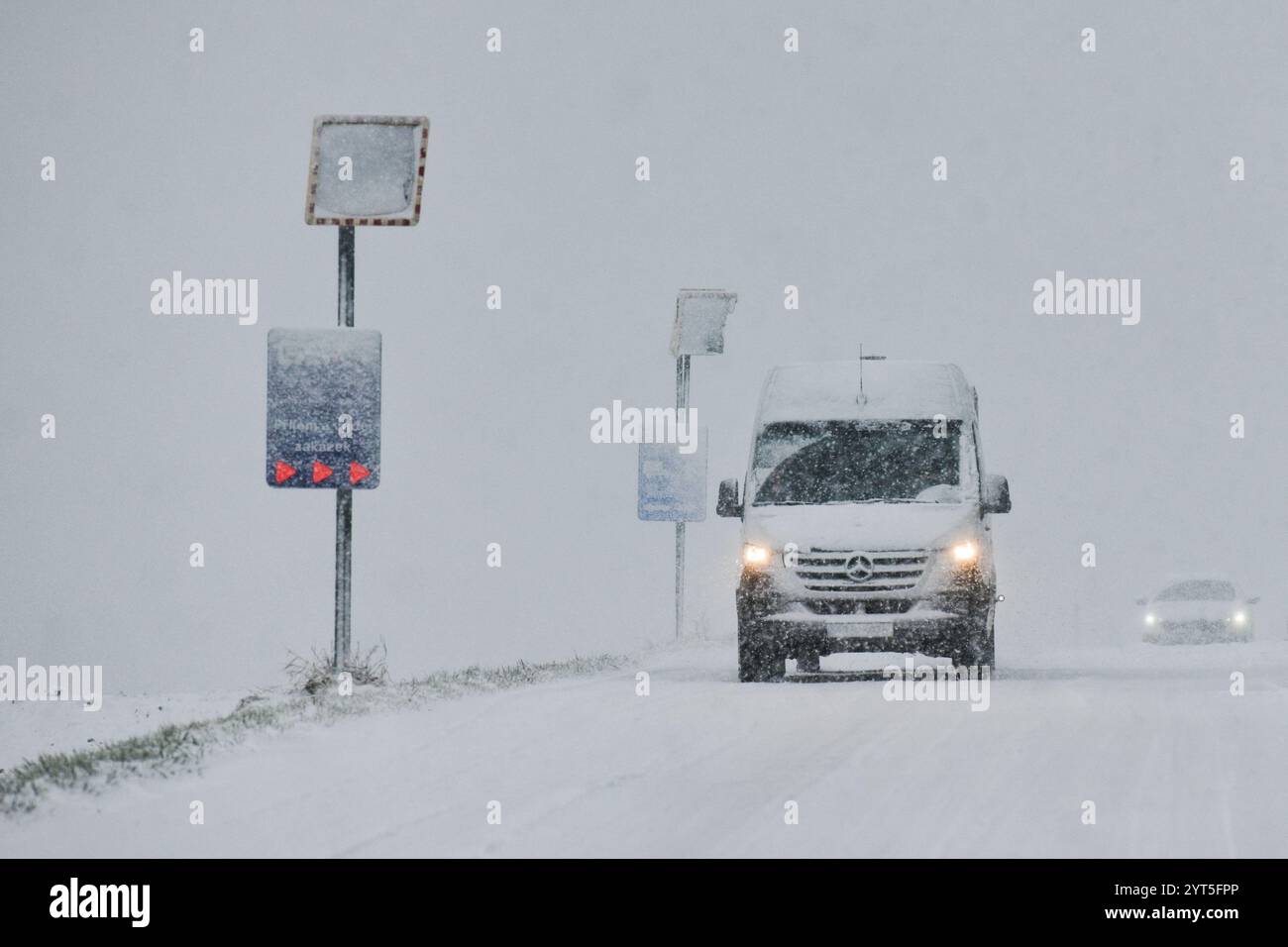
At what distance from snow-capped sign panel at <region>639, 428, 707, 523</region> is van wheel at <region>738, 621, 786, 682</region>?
528 inches

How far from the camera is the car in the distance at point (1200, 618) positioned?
32812 millimetres

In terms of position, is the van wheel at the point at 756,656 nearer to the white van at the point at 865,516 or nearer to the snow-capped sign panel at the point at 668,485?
the white van at the point at 865,516

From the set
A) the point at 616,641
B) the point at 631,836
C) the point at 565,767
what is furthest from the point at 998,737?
the point at 616,641

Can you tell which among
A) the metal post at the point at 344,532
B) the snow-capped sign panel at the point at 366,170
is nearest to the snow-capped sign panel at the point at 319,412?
the metal post at the point at 344,532

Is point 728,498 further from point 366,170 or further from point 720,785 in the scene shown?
point 720,785

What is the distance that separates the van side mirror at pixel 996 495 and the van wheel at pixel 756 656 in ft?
7.98

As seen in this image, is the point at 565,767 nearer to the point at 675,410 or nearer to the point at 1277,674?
the point at 1277,674

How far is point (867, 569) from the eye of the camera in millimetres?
16656

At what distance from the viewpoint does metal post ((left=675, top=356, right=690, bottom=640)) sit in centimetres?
3150

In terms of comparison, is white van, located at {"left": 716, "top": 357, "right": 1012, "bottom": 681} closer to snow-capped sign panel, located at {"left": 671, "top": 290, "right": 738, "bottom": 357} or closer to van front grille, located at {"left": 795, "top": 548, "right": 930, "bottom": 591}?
van front grille, located at {"left": 795, "top": 548, "right": 930, "bottom": 591}

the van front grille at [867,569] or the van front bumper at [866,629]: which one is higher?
the van front grille at [867,569]

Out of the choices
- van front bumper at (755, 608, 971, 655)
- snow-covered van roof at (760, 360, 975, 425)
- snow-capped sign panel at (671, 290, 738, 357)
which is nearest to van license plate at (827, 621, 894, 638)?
van front bumper at (755, 608, 971, 655)

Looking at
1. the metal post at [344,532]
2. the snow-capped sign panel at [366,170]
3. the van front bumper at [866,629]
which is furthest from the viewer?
the van front bumper at [866,629]

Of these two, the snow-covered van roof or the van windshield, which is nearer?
the van windshield
